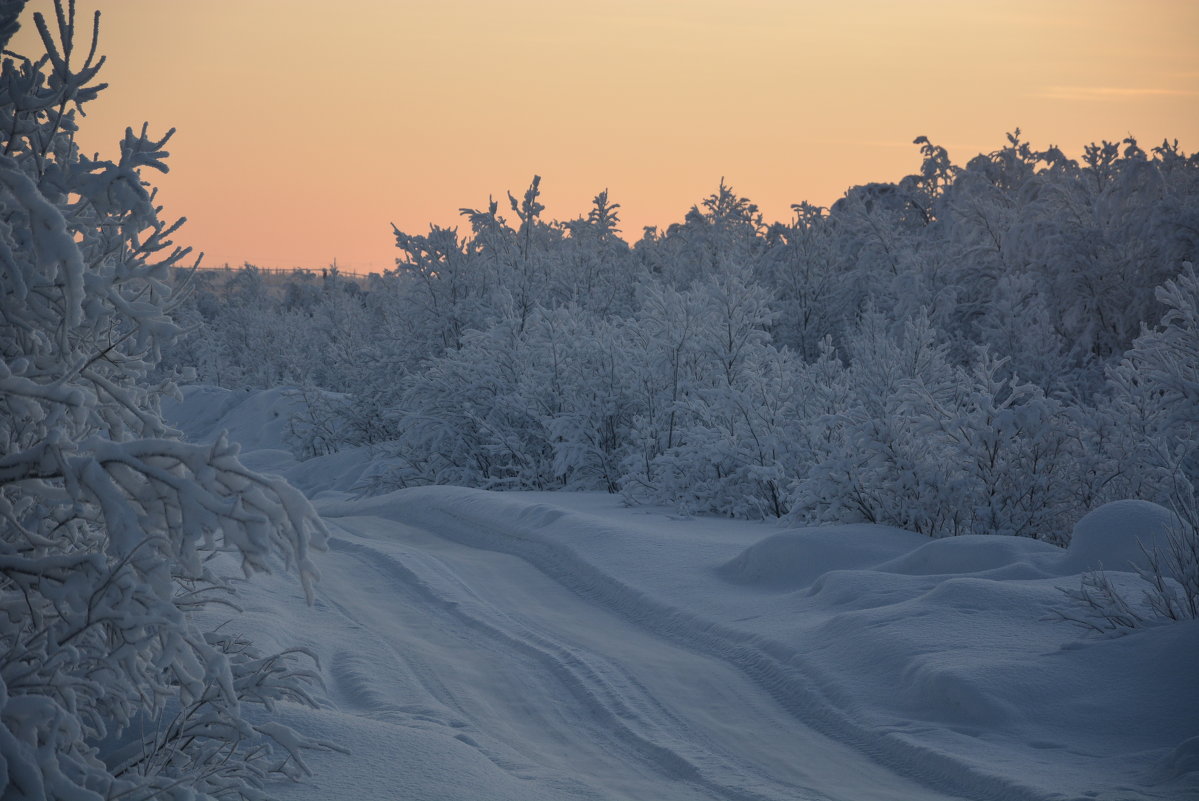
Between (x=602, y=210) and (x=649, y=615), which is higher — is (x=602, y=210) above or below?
above

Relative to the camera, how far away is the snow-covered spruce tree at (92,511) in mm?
2629

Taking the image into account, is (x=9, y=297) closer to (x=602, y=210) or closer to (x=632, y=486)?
(x=632, y=486)

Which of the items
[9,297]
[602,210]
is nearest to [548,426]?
[9,297]

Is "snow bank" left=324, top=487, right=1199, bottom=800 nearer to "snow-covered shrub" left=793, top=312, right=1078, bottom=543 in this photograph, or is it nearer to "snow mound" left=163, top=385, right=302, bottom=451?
"snow-covered shrub" left=793, top=312, right=1078, bottom=543

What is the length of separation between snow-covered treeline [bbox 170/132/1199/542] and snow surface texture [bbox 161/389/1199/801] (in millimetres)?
1541

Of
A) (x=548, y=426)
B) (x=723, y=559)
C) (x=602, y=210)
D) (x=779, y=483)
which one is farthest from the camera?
(x=602, y=210)

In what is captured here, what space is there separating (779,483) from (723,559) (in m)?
3.48

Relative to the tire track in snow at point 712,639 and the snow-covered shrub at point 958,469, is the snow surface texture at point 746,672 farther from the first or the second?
the snow-covered shrub at point 958,469

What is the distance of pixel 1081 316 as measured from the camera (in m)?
23.5

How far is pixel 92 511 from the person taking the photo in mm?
3232

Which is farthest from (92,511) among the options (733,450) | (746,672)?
(733,450)

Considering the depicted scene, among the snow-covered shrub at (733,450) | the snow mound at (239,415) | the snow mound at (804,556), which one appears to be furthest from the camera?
the snow mound at (239,415)

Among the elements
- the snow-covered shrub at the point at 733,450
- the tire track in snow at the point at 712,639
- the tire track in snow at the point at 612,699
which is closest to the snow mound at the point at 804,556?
the tire track in snow at the point at 712,639

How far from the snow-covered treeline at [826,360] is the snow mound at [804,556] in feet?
3.95
